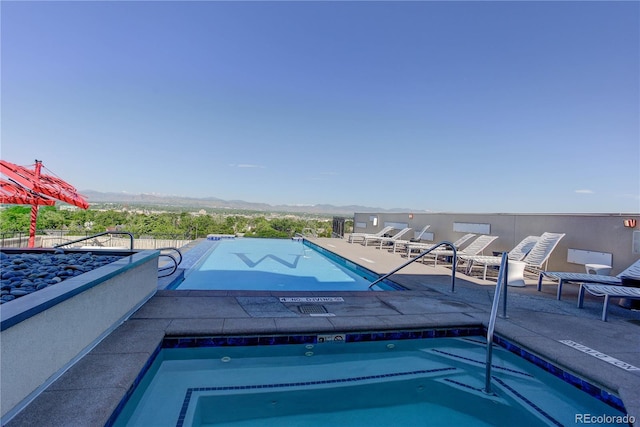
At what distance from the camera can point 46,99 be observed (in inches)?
609

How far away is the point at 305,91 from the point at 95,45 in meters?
10.7

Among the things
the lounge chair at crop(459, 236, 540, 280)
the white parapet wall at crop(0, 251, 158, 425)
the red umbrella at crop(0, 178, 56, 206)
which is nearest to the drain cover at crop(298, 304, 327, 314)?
the white parapet wall at crop(0, 251, 158, 425)

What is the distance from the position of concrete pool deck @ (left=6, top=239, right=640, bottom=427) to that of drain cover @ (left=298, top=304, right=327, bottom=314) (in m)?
0.08

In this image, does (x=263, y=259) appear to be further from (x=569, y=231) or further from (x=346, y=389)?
(x=569, y=231)

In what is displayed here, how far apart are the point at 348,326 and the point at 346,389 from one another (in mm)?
664

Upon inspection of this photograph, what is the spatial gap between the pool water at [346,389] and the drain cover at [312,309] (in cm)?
56

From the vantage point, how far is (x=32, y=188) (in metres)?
8.95

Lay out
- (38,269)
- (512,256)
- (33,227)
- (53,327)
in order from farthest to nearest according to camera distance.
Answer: (33,227), (512,256), (38,269), (53,327)

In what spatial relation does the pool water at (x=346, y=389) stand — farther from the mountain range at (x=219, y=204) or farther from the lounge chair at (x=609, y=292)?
the mountain range at (x=219, y=204)

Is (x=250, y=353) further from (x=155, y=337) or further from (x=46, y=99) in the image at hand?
(x=46, y=99)

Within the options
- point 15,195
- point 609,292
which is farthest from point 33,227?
point 609,292

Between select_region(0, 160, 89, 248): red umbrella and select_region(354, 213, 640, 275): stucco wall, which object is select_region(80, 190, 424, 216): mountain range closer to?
select_region(0, 160, 89, 248): red umbrella

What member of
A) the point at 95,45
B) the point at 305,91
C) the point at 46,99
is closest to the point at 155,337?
the point at 95,45

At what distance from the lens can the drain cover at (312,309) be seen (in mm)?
3626
